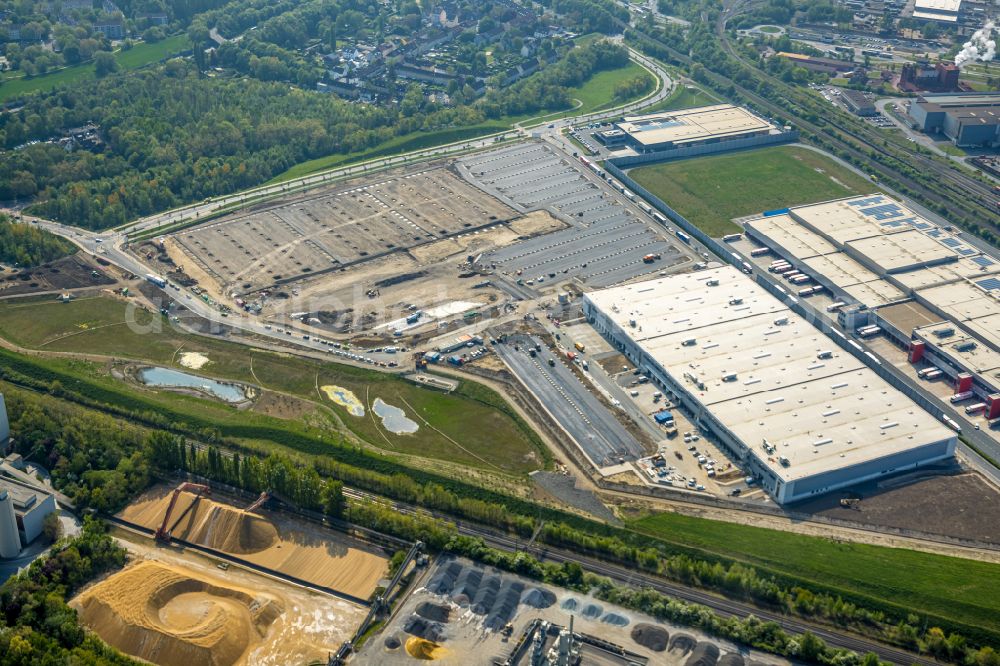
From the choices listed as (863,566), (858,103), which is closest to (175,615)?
(863,566)

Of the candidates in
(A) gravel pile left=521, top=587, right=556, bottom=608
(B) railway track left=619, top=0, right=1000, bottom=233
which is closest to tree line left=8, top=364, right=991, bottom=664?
(A) gravel pile left=521, top=587, right=556, bottom=608

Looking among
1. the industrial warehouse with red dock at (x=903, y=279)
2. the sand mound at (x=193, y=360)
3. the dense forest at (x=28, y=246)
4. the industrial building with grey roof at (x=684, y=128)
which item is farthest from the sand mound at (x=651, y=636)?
the industrial building with grey roof at (x=684, y=128)

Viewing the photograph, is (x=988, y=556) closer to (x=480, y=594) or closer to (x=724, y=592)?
(x=724, y=592)

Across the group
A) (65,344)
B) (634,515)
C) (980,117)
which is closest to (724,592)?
(634,515)

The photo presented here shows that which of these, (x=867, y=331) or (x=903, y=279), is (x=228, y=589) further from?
(x=903, y=279)

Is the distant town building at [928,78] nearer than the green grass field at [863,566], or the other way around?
the green grass field at [863,566]

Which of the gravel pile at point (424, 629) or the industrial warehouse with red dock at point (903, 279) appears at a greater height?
the industrial warehouse with red dock at point (903, 279)

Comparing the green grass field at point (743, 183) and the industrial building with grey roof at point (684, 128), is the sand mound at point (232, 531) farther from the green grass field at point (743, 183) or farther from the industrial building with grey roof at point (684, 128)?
the industrial building with grey roof at point (684, 128)
